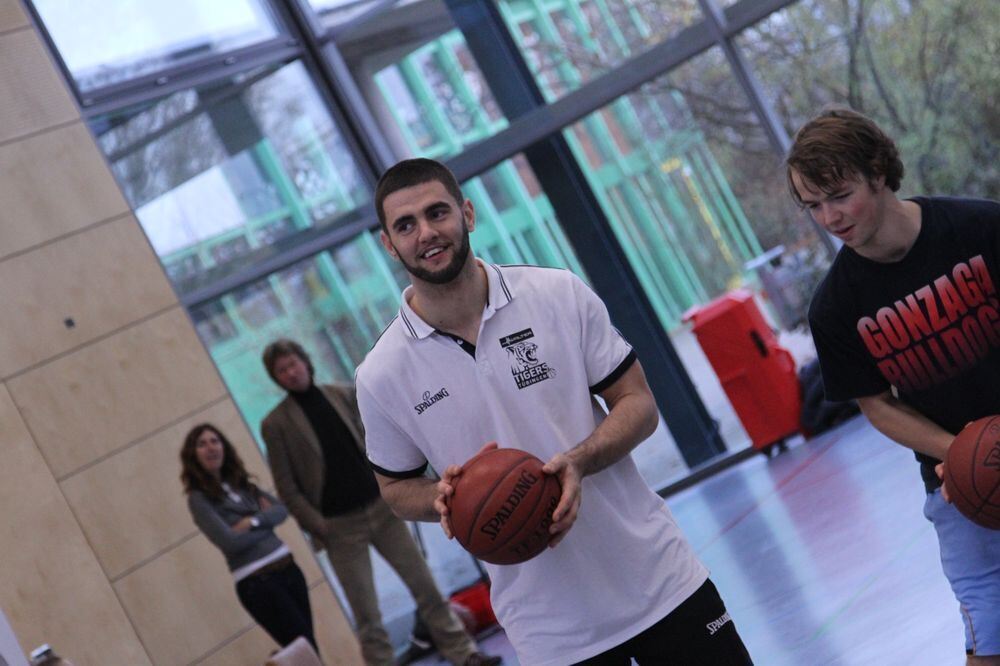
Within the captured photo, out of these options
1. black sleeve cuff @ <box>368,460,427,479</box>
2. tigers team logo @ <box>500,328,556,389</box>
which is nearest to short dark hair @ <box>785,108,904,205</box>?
tigers team logo @ <box>500,328,556,389</box>

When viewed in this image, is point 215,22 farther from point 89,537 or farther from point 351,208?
point 89,537

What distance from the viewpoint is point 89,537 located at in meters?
6.64

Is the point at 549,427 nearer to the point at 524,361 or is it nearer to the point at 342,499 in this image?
the point at 524,361

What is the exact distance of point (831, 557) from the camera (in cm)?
539

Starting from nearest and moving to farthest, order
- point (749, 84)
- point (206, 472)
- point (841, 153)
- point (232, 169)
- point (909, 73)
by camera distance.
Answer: point (841, 153), point (206, 472), point (909, 73), point (749, 84), point (232, 169)

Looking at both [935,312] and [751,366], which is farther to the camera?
[751,366]

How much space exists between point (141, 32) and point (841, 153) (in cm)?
660

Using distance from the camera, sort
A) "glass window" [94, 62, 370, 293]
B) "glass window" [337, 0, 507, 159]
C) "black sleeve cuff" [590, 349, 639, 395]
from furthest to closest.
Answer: "glass window" [337, 0, 507, 159]
"glass window" [94, 62, 370, 293]
"black sleeve cuff" [590, 349, 639, 395]

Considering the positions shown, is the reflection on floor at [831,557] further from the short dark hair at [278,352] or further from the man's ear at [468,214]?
Answer: the man's ear at [468,214]

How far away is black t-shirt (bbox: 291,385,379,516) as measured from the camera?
6.26m

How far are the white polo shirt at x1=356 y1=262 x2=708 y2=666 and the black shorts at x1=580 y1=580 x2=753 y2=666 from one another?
3 cm

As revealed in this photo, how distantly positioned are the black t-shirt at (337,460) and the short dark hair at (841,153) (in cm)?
404

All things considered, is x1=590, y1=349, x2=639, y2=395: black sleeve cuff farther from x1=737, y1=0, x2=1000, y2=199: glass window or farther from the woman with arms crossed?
x1=737, y1=0, x2=1000, y2=199: glass window

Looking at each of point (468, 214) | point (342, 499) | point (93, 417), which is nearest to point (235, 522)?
point (342, 499)
